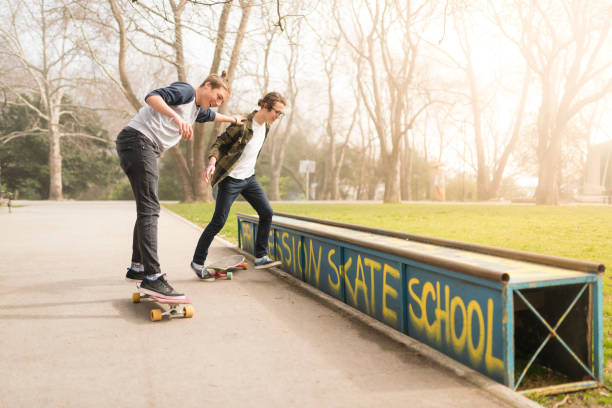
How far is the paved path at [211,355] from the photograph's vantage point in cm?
236

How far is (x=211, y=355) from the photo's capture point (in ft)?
9.66

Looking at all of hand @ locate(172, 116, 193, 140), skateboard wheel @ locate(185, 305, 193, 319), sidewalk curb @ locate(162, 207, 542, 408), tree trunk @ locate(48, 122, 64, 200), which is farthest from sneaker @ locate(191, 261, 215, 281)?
tree trunk @ locate(48, 122, 64, 200)

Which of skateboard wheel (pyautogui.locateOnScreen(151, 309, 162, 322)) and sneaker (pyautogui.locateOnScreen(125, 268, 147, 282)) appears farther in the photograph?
sneaker (pyautogui.locateOnScreen(125, 268, 147, 282))

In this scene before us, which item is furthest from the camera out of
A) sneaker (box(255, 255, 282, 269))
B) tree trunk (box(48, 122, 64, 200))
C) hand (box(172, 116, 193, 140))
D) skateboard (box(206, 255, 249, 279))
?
tree trunk (box(48, 122, 64, 200))

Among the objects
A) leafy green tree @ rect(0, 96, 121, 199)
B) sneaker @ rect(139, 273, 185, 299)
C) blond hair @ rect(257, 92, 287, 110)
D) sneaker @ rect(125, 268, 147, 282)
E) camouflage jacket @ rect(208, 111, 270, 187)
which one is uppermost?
leafy green tree @ rect(0, 96, 121, 199)

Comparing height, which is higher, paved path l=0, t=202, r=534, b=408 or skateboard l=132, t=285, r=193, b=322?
skateboard l=132, t=285, r=193, b=322

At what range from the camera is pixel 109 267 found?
6.01 m

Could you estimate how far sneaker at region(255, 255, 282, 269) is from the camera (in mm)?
Result: 5531

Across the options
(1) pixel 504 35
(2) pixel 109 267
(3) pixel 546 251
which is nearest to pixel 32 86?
(1) pixel 504 35

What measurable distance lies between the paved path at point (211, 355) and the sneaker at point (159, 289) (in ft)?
0.64

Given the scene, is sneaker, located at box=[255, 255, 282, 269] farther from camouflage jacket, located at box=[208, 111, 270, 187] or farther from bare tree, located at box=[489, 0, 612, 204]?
bare tree, located at box=[489, 0, 612, 204]

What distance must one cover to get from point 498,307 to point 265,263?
353cm

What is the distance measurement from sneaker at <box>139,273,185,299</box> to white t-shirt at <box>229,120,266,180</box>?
161cm

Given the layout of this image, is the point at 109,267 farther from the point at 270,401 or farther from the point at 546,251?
the point at 546,251
